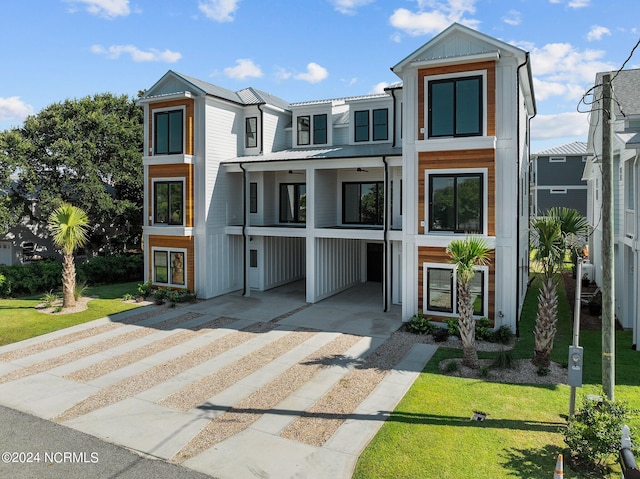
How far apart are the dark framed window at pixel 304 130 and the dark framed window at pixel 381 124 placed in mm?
3685

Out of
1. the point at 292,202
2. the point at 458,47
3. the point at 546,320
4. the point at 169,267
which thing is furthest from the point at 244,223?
the point at 546,320

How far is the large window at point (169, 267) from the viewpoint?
21391 millimetres

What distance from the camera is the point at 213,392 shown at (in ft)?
36.0

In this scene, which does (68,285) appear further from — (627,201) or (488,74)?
(627,201)

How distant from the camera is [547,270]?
38.3ft

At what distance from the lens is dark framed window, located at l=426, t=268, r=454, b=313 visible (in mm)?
15750

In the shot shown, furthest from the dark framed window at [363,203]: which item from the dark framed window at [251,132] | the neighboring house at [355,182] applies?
the dark framed window at [251,132]

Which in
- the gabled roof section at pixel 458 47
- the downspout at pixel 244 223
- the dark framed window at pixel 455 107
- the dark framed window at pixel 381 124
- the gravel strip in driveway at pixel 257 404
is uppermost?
the gabled roof section at pixel 458 47

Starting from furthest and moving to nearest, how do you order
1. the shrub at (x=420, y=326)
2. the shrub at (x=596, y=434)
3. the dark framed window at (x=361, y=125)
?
the dark framed window at (x=361, y=125) → the shrub at (x=420, y=326) → the shrub at (x=596, y=434)

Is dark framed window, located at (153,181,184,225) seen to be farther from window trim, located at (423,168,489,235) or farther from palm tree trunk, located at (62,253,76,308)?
window trim, located at (423,168,489,235)

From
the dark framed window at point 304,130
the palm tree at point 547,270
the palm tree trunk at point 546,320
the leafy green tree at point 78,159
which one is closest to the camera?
the palm tree at point 547,270

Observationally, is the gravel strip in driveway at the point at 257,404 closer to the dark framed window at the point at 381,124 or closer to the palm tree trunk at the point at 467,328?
the palm tree trunk at the point at 467,328

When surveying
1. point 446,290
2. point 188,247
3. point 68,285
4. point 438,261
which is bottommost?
A: point 68,285

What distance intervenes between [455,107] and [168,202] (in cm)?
1347
